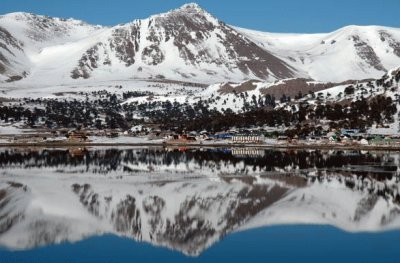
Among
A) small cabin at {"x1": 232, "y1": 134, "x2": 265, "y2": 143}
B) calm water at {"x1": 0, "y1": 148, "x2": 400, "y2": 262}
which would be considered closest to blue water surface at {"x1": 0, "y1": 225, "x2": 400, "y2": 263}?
calm water at {"x1": 0, "y1": 148, "x2": 400, "y2": 262}

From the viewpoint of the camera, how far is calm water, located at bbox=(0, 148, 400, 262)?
31016mm

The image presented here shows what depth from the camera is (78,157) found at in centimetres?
8881

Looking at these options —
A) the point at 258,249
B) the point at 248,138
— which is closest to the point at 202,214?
the point at 258,249

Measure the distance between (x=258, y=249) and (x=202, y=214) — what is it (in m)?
9.14

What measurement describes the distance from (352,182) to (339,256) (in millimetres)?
26458

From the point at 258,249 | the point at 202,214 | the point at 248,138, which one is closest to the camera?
the point at 258,249

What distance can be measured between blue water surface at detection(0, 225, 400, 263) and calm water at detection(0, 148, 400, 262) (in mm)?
47

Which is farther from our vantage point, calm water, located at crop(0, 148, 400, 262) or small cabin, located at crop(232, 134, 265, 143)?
small cabin, located at crop(232, 134, 265, 143)

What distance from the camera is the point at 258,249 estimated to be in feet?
103

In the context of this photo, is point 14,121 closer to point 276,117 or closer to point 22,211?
point 276,117

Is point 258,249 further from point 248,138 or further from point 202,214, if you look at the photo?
point 248,138

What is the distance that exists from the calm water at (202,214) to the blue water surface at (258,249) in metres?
0.05

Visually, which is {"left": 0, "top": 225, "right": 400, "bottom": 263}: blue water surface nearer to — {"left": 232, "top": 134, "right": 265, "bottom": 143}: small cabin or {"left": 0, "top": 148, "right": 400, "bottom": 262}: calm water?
{"left": 0, "top": 148, "right": 400, "bottom": 262}: calm water

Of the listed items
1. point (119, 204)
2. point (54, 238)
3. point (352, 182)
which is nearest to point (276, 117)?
point (352, 182)
